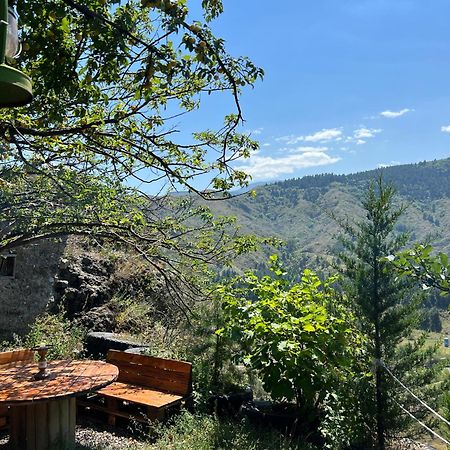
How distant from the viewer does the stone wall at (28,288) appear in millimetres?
8445

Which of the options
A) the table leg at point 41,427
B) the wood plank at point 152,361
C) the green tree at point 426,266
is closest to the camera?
the green tree at point 426,266

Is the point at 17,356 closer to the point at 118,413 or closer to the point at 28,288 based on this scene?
the point at 118,413

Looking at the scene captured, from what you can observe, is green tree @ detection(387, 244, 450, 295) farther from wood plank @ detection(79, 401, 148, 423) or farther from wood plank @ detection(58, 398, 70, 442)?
wood plank @ detection(79, 401, 148, 423)

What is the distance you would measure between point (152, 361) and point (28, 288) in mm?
4238

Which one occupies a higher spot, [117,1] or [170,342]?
[117,1]

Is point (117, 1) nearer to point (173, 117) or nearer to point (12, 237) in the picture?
point (173, 117)

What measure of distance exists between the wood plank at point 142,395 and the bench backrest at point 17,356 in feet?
3.63

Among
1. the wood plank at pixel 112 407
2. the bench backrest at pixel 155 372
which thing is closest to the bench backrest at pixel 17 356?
the bench backrest at pixel 155 372

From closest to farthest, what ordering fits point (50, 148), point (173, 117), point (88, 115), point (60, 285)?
point (88, 115) → point (50, 148) → point (173, 117) → point (60, 285)

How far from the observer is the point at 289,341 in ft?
14.1

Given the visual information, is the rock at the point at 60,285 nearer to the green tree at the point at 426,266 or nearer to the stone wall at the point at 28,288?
the stone wall at the point at 28,288

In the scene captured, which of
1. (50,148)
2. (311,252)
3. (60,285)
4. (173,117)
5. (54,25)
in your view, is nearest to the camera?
(54,25)

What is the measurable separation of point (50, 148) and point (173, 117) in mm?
1225

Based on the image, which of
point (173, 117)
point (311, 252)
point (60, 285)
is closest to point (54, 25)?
point (173, 117)
